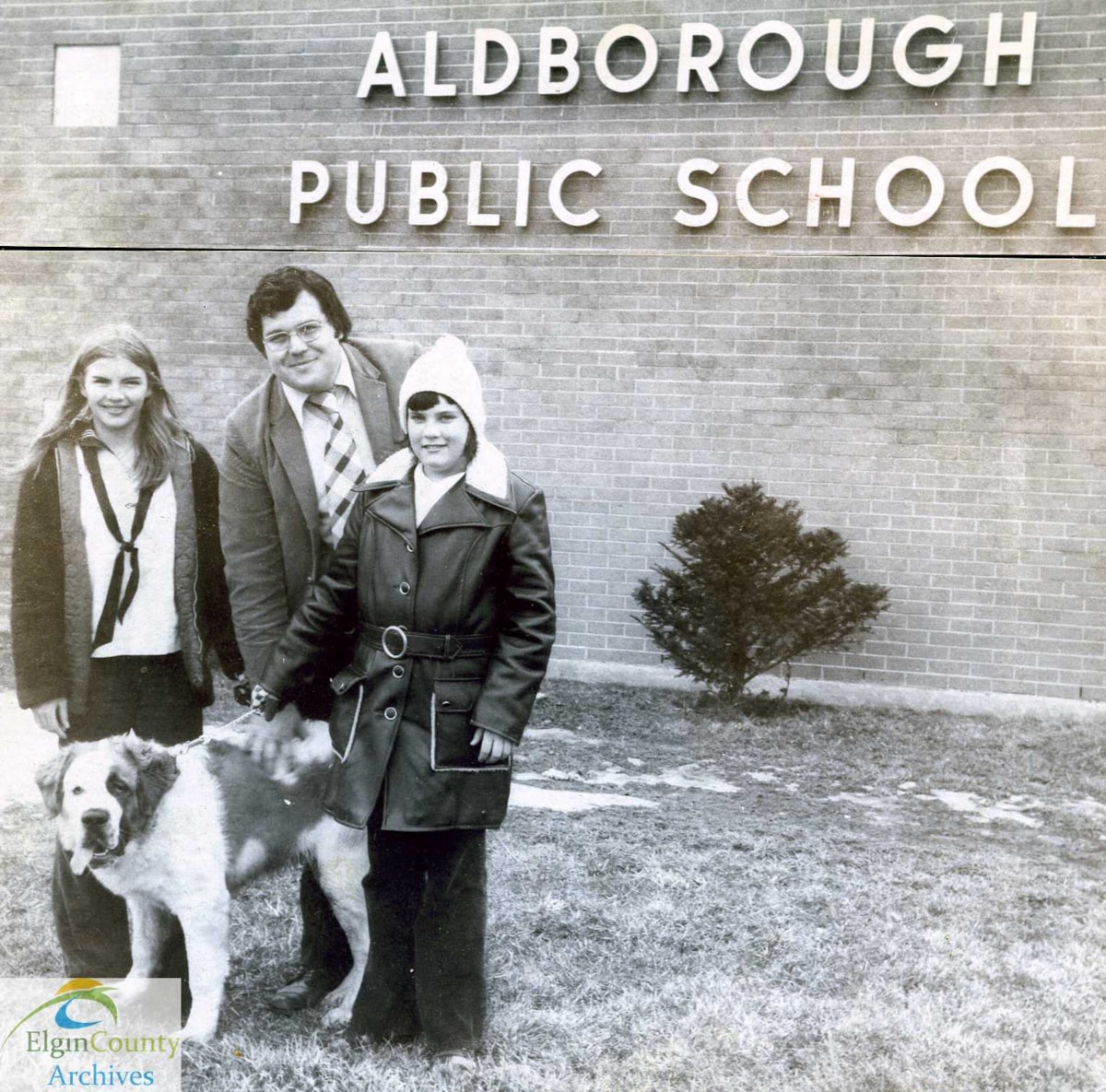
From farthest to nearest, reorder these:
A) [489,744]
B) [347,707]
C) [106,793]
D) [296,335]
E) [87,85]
→ [87,85]
[296,335]
[106,793]
[347,707]
[489,744]

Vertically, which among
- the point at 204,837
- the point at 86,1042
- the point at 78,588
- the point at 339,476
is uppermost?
the point at 339,476

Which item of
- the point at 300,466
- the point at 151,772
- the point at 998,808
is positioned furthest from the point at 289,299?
the point at 998,808

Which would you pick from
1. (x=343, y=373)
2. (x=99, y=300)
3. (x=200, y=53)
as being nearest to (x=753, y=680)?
(x=343, y=373)

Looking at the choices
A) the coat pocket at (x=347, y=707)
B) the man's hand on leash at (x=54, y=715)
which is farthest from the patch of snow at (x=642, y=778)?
the man's hand on leash at (x=54, y=715)

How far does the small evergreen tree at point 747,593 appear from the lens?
2.80m

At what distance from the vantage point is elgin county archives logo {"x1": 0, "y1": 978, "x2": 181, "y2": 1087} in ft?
9.27

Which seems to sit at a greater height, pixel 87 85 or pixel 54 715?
pixel 87 85

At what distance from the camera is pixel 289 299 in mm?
2852

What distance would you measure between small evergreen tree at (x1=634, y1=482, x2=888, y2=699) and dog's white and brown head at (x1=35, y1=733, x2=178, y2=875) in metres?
1.37

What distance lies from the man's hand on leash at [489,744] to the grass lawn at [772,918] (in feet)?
1.28

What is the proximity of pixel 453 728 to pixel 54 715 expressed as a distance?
3.93ft

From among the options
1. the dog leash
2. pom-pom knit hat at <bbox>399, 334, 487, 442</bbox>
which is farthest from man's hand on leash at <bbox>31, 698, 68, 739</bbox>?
pom-pom knit hat at <bbox>399, 334, 487, 442</bbox>

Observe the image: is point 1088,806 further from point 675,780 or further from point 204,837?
point 204,837

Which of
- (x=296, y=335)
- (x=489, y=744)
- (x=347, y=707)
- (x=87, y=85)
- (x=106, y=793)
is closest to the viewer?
(x=489, y=744)
